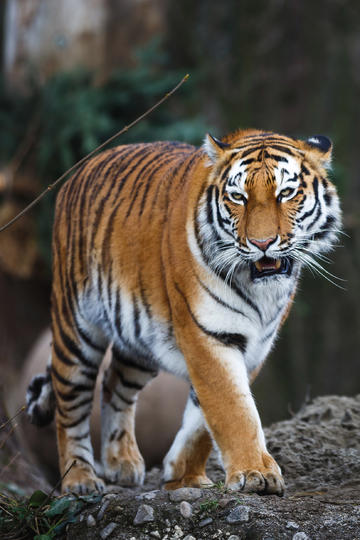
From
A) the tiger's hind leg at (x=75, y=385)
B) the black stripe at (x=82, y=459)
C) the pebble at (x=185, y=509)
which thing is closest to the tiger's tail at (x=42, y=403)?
the tiger's hind leg at (x=75, y=385)

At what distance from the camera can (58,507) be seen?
3.16 m

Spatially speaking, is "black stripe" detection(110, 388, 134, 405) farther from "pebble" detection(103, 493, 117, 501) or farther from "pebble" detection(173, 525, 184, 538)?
"pebble" detection(173, 525, 184, 538)

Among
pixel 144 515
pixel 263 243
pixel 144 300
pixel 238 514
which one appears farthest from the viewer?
pixel 144 300

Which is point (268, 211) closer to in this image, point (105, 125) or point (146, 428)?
point (146, 428)

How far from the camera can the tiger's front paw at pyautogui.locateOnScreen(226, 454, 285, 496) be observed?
10.0ft

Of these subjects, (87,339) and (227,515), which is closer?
(227,515)

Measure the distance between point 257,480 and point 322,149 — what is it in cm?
141

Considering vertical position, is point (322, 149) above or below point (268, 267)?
above

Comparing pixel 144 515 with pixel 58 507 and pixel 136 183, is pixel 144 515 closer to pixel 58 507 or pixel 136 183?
pixel 58 507

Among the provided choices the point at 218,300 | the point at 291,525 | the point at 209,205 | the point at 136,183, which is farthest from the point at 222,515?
the point at 136,183

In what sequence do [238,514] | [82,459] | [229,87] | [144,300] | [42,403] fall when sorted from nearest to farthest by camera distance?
1. [238,514]
2. [144,300]
3. [82,459]
4. [42,403]
5. [229,87]

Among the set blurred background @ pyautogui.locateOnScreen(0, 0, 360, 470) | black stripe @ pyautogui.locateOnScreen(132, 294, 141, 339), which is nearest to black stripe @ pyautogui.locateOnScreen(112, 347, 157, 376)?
black stripe @ pyautogui.locateOnScreen(132, 294, 141, 339)

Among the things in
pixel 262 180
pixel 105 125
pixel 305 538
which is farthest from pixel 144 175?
pixel 105 125

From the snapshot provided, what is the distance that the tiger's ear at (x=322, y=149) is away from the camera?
3.52 meters
